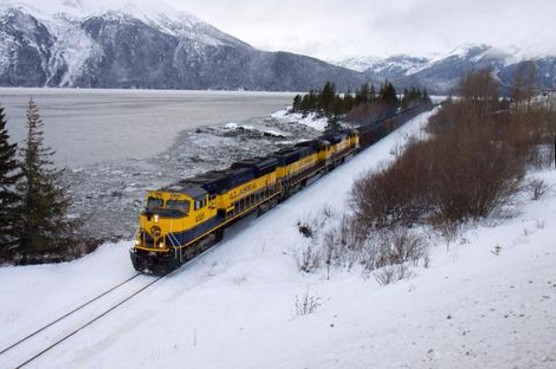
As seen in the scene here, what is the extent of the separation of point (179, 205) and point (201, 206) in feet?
4.16

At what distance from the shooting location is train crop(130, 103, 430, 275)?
777 inches

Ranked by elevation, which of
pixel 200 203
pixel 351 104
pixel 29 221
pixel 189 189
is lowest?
pixel 29 221

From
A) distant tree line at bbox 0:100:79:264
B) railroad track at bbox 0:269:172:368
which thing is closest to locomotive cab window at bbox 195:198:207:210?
railroad track at bbox 0:269:172:368

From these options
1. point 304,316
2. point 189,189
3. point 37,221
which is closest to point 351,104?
point 189,189

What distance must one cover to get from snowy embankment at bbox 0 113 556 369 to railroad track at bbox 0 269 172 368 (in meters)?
0.31

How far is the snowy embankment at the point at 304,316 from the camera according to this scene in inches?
346

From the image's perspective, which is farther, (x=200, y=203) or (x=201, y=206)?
(x=201, y=206)

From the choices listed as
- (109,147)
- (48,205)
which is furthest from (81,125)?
(48,205)

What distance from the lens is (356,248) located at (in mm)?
22031

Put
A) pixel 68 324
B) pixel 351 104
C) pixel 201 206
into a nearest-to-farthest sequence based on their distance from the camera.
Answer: pixel 68 324 → pixel 201 206 → pixel 351 104

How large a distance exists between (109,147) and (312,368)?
61188 mm

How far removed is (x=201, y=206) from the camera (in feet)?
70.2

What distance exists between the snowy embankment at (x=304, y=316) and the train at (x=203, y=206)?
0.89 m

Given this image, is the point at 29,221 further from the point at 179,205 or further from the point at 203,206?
the point at 203,206
